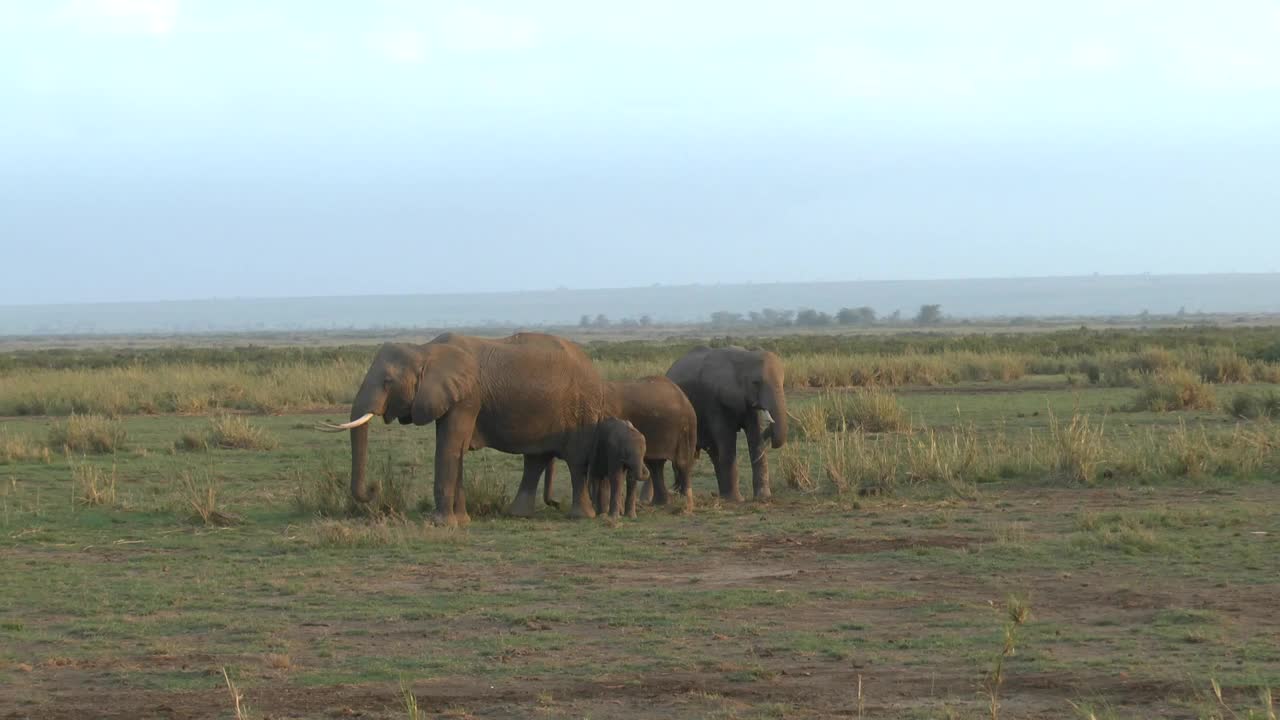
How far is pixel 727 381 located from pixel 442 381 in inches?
132

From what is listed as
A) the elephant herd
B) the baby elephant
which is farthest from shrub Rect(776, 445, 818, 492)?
the baby elephant

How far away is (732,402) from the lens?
50.6ft

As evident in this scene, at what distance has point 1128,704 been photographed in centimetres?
715

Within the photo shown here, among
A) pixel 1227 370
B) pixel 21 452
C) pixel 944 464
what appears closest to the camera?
pixel 944 464

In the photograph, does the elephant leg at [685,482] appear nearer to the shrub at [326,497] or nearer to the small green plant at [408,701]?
the shrub at [326,497]

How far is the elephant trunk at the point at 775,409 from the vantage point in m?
15.0

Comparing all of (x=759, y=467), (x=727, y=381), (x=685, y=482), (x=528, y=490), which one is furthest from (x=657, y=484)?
(x=528, y=490)

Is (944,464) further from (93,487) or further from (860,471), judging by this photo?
(93,487)

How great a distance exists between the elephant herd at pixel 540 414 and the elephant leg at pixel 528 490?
11mm

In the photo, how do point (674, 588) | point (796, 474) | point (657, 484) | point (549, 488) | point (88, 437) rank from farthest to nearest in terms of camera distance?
1. point (88, 437)
2. point (796, 474)
3. point (657, 484)
4. point (549, 488)
5. point (674, 588)

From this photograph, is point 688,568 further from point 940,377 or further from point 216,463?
point 940,377

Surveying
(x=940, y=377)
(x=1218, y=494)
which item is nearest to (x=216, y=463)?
(x=1218, y=494)

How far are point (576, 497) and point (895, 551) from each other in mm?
3227

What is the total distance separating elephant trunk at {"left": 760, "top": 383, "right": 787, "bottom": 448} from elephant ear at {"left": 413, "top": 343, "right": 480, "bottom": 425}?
3.01 meters
